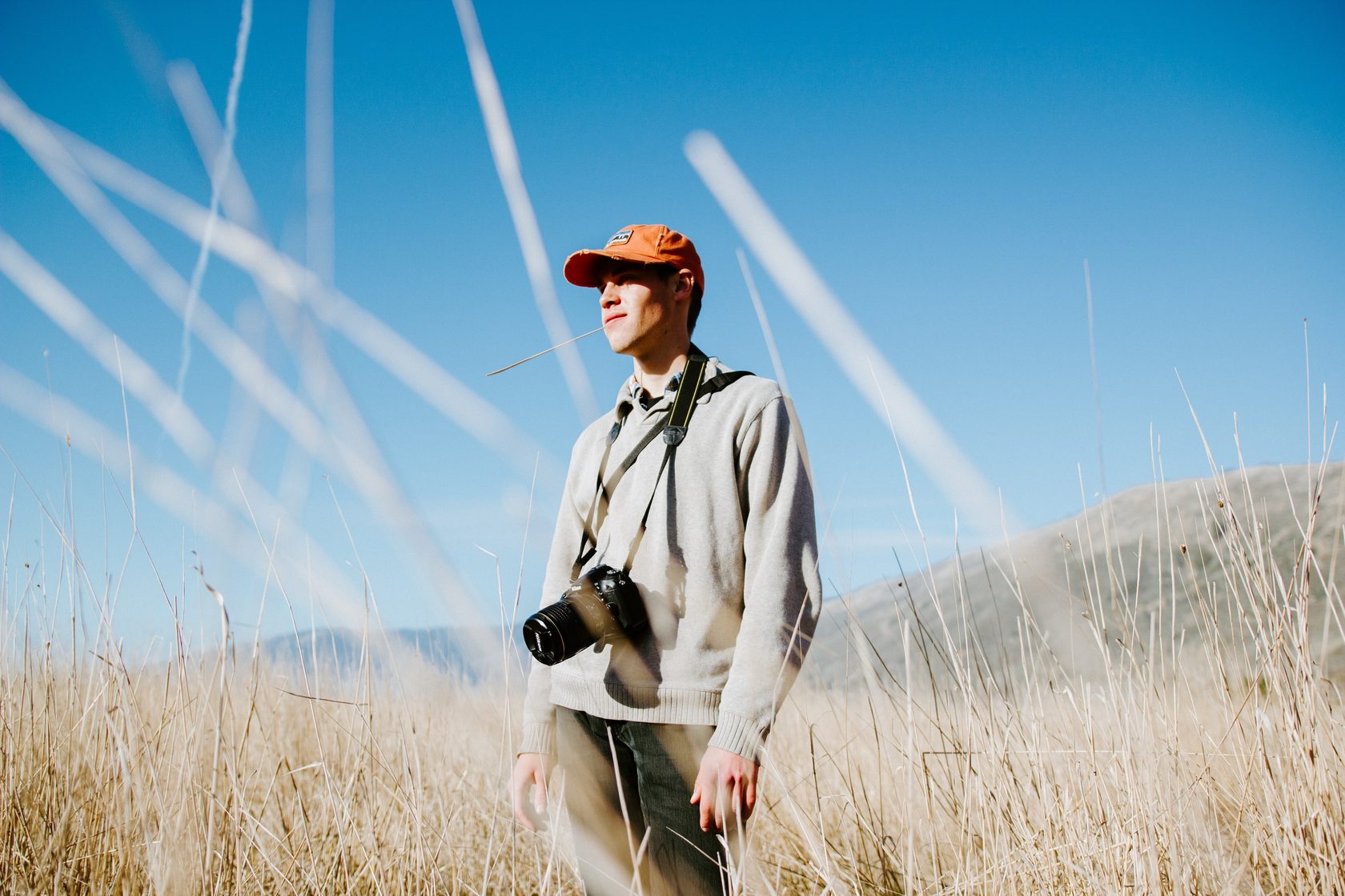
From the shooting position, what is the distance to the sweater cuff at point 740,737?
4.41ft

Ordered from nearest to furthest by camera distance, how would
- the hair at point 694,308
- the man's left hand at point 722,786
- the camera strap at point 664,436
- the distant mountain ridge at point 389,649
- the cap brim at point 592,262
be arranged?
the distant mountain ridge at point 389,649, the man's left hand at point 722,786, the camera strap at point 664,436, the cap brim at point 592,262, the hair at point 694,308

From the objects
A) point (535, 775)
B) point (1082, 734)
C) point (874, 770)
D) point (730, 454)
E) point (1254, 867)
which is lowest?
point (874, 770)

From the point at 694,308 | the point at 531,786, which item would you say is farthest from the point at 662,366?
the point at 531,786

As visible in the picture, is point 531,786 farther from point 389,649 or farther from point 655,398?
point 655,398

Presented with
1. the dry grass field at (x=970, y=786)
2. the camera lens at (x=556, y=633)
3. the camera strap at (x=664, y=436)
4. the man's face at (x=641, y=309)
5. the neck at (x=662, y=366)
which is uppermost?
the man's face at (x=641, y=309)

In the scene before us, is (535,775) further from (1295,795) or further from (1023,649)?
(1295,795)

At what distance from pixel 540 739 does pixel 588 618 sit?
1.47ft

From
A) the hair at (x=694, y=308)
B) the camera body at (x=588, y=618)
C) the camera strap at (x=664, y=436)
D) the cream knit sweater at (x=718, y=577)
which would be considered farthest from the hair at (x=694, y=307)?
the camera body at (x=588, y=618)

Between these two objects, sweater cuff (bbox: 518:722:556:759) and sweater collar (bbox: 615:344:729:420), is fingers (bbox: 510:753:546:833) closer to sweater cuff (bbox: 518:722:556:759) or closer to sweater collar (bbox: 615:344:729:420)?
sweater cuff (bbox: 518:722:556:759)

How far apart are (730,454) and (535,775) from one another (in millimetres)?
874

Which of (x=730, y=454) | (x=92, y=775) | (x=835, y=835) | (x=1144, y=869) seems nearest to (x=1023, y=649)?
(x=1144, y=869)

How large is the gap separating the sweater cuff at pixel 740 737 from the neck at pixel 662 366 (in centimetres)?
76

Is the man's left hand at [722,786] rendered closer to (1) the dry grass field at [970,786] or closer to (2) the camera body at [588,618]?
(1) the dry grass field at [970,786]

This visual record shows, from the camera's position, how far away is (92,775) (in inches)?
73.8
